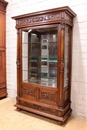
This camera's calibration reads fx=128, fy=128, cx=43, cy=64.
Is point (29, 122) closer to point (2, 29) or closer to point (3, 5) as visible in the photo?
point (2, 29)

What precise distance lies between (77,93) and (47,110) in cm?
66

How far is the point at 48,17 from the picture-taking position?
2.17 meters

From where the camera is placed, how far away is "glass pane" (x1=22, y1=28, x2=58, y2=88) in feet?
8.47

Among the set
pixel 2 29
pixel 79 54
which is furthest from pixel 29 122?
pixel 2 29

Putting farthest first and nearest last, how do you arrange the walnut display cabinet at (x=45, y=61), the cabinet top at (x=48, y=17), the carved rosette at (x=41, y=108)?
the carved rosette at (x=41, y=108) < the walnut display cabinet at (x=45, y=61) < the cabinet top at (x=48, y=17)

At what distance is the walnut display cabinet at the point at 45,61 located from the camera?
6.98 ft

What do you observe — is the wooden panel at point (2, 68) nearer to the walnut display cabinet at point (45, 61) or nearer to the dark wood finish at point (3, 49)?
the dark wood finish at point (3, 49)

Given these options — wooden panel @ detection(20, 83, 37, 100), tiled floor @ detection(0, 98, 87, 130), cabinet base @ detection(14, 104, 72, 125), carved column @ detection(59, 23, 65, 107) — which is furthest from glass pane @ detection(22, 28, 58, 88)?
tiled floor @ detection(0, 98, 87, 130)

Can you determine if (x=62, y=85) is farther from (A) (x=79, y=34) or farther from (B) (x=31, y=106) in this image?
(A) (x=79, y=34)

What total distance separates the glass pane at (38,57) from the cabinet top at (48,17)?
20 centimetres

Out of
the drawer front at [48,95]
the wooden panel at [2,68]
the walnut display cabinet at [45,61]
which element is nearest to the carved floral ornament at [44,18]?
the walnut display cabinet at [45,61]

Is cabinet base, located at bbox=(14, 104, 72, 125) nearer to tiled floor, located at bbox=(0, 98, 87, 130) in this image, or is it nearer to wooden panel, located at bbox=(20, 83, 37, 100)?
tiled floor, located at bbox=(0, 98, 87, 130)

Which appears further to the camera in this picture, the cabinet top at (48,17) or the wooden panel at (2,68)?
the wooden panel at (2,68)

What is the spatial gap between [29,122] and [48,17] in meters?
1.84
